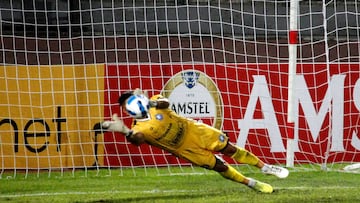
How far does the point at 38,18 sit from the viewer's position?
1533 cm

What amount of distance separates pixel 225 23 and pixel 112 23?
6.42 feet

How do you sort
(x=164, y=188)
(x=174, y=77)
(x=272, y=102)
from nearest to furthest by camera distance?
(x=164, y=188)
(x=174, y=77)
(x=272, y=102)

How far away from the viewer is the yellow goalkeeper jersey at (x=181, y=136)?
34.1 ft

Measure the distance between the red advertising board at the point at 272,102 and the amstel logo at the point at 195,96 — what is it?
0.06ft

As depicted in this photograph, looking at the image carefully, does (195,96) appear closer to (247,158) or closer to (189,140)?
(247,158)

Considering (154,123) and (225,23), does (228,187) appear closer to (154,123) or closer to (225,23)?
(154,123)

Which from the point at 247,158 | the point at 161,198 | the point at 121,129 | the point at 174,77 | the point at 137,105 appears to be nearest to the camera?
the point at 121,129

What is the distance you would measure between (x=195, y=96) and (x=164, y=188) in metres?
3.22

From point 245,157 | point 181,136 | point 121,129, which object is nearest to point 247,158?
point 245,157

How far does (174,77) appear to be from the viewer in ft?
48.1

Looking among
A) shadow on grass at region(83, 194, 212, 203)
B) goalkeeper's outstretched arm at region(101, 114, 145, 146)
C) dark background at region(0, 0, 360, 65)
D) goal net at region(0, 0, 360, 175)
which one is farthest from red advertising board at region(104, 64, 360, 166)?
goalkeeper's outstretched arm at region(101, 114, 145, 146)

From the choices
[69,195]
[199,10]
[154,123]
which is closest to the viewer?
[154,123]

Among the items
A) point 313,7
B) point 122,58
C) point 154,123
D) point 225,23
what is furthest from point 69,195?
point 313,7

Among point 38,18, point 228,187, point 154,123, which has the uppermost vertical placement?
point 38,18
